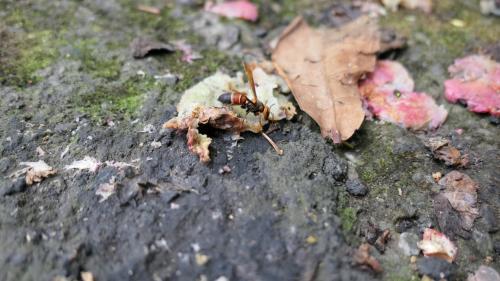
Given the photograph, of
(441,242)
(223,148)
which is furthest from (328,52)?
(441,242)

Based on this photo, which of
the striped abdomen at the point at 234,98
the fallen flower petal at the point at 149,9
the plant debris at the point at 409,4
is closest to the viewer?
the striped abdomen at the point at 234,98

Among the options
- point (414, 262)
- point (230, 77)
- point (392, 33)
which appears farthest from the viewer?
point (392, 33)

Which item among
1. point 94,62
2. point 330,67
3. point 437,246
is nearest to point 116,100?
point 94,62

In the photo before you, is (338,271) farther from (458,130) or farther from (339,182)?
(458,130)

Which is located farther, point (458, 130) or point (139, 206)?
point (458, 130)

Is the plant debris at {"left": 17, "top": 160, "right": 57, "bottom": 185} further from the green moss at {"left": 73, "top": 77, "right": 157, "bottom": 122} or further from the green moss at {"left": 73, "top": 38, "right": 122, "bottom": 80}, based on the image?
the green moss at {"left": 73, "top": 38, "right": 122, "bottom": 80}

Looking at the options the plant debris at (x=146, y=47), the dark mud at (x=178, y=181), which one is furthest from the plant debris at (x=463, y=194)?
the plant debris at (x=146, y=47)

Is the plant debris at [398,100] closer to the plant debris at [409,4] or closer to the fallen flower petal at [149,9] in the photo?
the plant debris at [409,4]
